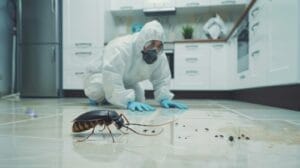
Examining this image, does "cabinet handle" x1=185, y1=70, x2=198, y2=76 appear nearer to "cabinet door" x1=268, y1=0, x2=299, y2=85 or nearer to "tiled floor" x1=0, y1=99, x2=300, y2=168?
"cabinet door" x1=268, y1=0, x2=299, y2=85

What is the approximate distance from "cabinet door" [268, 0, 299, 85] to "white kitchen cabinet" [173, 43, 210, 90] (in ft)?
5.57

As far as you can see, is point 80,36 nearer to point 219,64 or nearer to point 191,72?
point 191,72

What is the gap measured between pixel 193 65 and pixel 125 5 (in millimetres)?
1314

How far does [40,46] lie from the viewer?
12.7 feet

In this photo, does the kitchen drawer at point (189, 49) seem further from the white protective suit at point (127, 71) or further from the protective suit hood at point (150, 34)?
the protective suit hood at point (150, 34)

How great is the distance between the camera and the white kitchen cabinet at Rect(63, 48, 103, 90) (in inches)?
154

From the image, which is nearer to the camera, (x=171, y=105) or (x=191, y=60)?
(x=171, y=105)

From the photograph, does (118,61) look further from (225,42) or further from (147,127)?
(225,42)

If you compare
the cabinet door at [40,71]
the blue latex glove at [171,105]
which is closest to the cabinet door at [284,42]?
the blue latex glove at [171,105]

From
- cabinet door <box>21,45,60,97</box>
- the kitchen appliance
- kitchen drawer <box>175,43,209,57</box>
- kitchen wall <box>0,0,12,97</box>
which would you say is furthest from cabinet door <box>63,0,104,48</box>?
kitchen drawer <box>175,43,209,57</box>

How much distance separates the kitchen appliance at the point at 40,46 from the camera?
12.6 ft

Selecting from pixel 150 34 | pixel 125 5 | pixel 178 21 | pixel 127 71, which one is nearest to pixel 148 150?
pixel 150 34

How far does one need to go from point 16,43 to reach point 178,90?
239cm

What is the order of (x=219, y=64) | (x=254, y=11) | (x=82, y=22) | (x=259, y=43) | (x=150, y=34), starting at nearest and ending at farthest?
(x=150, y=34) → (x=259, y=43) → (x=254, y=11) → (x=219, y=64) → (x=82, y=22)
